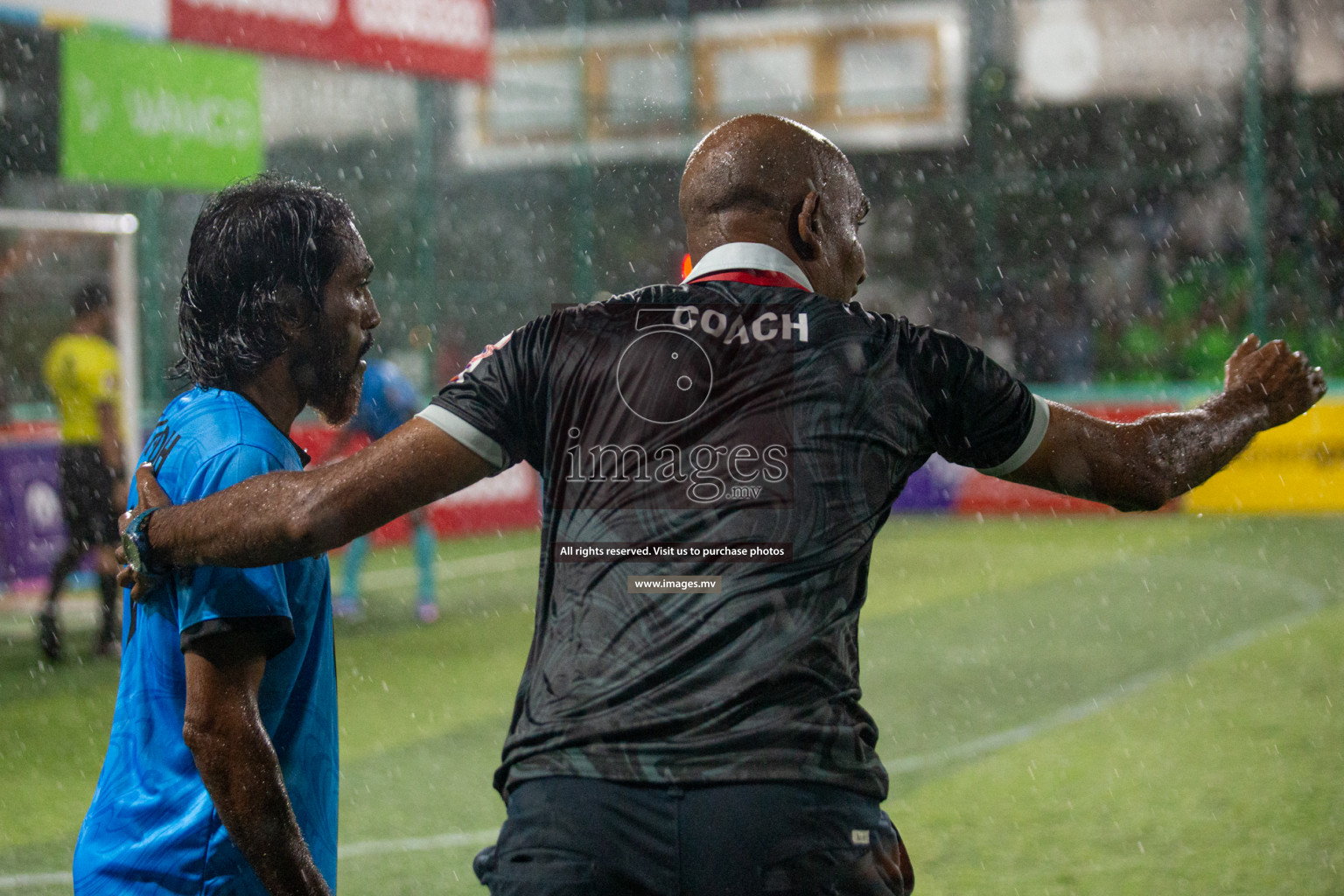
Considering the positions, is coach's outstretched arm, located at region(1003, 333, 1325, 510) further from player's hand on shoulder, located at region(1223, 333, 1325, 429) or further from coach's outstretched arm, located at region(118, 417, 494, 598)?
coach's outstretched arm, located at region(118, 417, 494, 598)

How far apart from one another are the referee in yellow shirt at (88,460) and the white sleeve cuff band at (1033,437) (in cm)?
795

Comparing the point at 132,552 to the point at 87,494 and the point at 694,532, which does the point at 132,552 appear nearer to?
the point at 694,532

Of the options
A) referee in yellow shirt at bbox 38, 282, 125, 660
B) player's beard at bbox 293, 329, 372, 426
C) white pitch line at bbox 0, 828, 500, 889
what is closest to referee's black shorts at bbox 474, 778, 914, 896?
player's beard at bbox 293, 329, 372, 426

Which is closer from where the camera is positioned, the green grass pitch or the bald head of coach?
the bald head of coach

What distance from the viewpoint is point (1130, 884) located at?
5020 mm

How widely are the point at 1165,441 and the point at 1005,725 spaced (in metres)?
5.42

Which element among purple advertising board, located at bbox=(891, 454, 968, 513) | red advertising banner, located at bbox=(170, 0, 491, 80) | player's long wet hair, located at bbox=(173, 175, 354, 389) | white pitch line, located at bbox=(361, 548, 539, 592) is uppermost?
red advertising banner, located at bbox=(170, 0, 491, 80)

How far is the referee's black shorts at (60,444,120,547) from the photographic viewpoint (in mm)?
9078

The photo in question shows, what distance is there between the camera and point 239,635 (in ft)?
6.87

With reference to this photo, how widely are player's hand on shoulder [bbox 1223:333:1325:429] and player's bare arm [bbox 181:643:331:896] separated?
5.17ft

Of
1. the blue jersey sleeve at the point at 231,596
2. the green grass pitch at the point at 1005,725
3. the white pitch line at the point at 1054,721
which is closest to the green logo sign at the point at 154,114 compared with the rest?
the green grass pitch at the point at 1005,725

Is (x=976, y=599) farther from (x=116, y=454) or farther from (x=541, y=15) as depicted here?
(x=541, y=15)

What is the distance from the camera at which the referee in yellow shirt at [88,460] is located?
9086 millimetres

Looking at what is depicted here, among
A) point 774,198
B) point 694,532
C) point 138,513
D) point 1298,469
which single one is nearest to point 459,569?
point 1298,469
